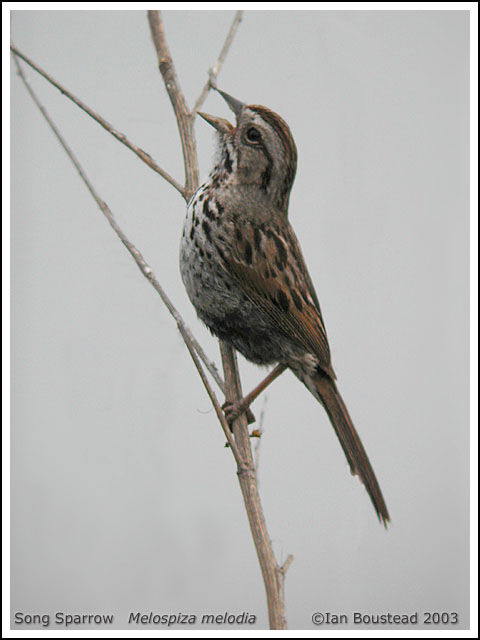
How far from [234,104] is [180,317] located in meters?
1.00

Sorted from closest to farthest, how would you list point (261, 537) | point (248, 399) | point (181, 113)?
point (261, 537), point (248, 399), point (181, 113)

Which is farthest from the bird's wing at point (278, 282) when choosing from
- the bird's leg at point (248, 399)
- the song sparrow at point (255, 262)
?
the bird's leg at point (248, 399)

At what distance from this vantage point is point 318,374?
2.64 m

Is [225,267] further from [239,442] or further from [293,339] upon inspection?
[239,442]

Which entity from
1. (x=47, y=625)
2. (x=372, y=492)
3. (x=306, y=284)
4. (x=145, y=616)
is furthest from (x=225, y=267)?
(x=47, y=625)

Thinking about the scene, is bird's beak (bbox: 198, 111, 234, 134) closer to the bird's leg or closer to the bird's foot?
the bird's leg

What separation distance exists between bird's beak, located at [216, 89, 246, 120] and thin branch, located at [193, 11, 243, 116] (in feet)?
0.77

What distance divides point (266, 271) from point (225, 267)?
0.18m

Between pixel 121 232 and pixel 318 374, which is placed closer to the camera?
pixel 121 232

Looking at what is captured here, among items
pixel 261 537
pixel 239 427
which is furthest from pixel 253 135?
pixel 261 537

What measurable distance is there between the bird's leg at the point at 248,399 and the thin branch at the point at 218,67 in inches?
50.0

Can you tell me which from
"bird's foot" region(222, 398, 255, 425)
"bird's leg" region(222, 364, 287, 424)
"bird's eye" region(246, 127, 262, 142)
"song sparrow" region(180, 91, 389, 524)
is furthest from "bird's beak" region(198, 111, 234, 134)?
"bird's foot" region(222, 398, 255, 425)

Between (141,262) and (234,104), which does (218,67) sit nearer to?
(234,104)

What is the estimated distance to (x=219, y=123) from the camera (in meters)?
2.58
